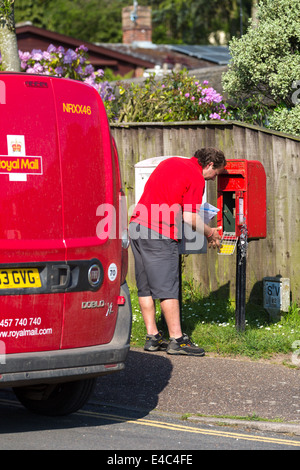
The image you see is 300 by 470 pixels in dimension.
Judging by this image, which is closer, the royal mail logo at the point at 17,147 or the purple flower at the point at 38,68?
the royal mail logo at the point at 17,147

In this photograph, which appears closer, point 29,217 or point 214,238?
point 29,217

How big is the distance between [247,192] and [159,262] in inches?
47.3

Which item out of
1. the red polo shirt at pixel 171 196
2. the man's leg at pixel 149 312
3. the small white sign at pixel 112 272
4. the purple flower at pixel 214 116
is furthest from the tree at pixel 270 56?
the small white sign at pixel 112 272

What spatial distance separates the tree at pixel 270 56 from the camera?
445 inches

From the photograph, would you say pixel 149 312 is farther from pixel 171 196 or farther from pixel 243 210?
pixel 243 210

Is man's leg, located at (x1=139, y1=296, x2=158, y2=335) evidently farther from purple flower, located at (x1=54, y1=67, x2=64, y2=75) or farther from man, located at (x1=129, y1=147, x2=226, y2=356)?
purple flower, located at (x1=54, y1=67, x2=64, y2=75)

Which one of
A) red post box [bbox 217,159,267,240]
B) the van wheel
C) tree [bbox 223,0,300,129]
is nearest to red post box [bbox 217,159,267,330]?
red post box [bbox 217,159,267,240]

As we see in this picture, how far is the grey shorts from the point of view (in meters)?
8.57

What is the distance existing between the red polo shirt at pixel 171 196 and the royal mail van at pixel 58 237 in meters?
1.99

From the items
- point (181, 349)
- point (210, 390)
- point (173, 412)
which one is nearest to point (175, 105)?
point (181, 349)

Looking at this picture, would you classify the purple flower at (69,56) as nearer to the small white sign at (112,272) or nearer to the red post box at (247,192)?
the red post box at (247,192)

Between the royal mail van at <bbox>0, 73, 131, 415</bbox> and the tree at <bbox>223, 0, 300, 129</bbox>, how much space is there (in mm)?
5405

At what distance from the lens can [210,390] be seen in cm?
739
